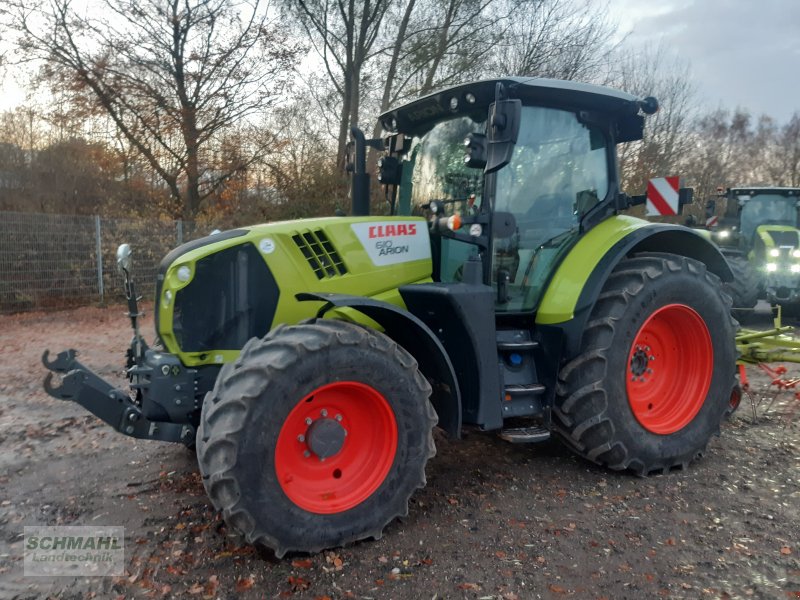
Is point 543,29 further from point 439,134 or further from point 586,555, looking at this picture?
point 586,555

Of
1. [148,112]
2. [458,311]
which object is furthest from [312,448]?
[148,112]

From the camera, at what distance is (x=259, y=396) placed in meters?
2.70

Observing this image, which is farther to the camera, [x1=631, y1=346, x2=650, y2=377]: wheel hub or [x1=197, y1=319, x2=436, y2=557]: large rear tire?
[x1=631, y1=346, x2=650, y2=377]: wheel hub

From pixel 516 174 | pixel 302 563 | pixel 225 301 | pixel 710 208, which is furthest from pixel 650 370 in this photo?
pixel 710 208

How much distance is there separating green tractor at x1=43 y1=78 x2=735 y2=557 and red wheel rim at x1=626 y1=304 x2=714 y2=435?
14 mm

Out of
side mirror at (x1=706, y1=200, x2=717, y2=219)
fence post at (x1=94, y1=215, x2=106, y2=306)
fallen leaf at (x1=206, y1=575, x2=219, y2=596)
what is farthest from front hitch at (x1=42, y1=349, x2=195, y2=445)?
side mirror at (x1=706, y1=200, x2=717, y2=219)

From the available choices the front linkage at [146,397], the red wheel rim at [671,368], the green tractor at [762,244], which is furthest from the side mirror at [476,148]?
the green tractor at [762,244]

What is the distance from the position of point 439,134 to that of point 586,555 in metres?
2.74

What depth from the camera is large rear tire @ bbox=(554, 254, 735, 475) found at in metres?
3.77

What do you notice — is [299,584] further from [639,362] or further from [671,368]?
[671,368]

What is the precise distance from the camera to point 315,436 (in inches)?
117

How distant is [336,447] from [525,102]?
7.97ft

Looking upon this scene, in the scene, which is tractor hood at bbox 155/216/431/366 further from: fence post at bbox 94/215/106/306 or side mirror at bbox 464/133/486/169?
fence post at bbox 94/215/106/306

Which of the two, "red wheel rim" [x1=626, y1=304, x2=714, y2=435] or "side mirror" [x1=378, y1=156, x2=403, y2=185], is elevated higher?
"side mirror" [x1=378, y1=156, x2=403, y2=185]
